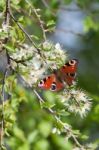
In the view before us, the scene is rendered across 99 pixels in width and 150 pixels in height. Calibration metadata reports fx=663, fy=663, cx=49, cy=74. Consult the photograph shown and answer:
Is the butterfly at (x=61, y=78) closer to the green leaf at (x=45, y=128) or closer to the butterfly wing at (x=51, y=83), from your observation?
the butterfly wing at (x=51, y=83)

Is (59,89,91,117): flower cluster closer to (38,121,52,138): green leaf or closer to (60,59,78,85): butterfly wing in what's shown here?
(60,59,78,85): butterfly wing

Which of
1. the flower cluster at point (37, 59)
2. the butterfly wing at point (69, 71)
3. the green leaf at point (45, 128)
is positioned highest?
the green leaf at point (45, 128)

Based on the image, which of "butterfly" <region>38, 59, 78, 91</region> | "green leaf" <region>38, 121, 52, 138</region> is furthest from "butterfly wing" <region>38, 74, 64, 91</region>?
"green leaf" <region>38, 121, 52, 138</region>

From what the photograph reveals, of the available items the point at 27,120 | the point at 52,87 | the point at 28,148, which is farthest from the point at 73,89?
the point at 27,120

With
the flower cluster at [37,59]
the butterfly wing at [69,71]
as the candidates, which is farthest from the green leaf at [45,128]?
the butterfly wing at [69,71]

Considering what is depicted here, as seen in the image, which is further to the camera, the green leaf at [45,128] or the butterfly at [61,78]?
the green leaf at [45,128]

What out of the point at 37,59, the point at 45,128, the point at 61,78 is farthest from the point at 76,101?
the point at 45,128

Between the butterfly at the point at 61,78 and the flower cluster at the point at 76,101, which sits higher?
the butterfly at the point at 61,78

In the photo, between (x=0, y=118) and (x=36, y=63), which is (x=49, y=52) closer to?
(x=36, y=63)
